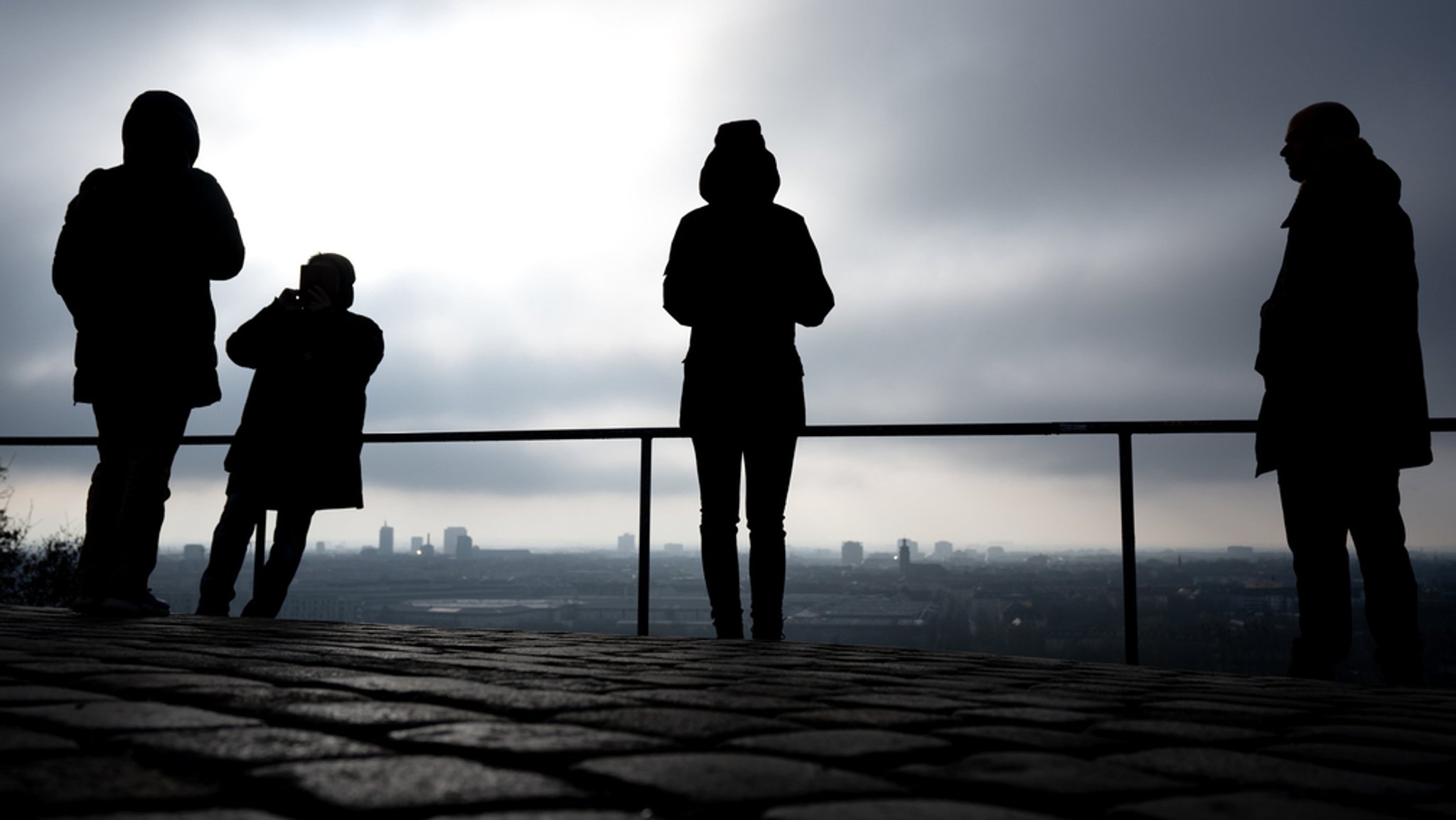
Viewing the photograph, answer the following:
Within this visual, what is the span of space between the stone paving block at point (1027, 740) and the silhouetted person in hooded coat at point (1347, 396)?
231cm

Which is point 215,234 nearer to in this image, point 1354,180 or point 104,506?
point 104,506

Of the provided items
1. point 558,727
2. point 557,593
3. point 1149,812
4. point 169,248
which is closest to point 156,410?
point 169,248

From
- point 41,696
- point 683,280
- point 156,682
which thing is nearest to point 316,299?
point 683,280

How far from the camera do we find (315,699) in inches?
89.4

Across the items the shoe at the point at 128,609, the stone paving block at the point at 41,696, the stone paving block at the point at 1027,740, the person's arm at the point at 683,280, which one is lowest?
the stone paving block at the point at 1027,740

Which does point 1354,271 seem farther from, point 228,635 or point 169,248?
point 169,248

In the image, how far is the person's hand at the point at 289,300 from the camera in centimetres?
559

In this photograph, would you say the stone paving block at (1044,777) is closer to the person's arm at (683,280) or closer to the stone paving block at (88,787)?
the stone paving block at (88,787)

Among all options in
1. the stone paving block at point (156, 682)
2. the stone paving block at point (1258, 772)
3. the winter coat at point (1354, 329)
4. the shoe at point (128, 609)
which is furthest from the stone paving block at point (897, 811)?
the shoe at point (128, 609)

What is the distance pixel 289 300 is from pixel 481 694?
3782 millimetres

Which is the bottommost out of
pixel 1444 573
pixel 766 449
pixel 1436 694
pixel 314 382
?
pixel 1436 694

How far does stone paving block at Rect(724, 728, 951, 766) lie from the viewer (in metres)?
1.79

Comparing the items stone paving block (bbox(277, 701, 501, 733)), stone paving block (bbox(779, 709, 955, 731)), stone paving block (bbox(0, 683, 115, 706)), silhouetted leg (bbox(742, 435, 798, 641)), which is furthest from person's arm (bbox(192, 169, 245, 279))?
stone paving block (bbox(779, 709, 955, 731))

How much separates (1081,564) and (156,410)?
491 cm
